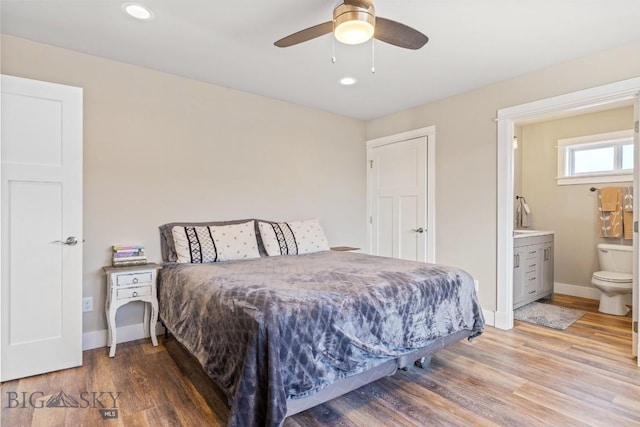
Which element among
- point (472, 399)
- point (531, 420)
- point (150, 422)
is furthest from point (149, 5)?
point (531, 420)

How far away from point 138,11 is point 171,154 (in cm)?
130

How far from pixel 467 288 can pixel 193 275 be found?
2021mm

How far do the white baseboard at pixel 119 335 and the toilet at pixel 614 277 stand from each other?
4620 mm

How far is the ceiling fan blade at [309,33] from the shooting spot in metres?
1.92

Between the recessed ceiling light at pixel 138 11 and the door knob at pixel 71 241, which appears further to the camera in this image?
the door knob at pixel 71 241

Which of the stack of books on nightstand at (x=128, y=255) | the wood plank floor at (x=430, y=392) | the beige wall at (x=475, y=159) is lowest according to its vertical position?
the wood plank floor at (x=430, y=392)

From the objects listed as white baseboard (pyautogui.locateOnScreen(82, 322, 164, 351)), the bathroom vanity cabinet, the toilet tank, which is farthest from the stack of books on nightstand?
the toilet tank

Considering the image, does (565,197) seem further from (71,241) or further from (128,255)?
(71,241)

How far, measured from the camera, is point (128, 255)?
2.89m

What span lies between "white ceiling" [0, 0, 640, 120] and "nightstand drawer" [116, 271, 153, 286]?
1.82m

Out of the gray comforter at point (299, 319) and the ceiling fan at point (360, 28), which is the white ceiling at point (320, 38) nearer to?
the ceiling fan at point (360, 28)

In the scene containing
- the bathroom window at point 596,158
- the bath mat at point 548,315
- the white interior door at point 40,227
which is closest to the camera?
the white interior door at point 40,227

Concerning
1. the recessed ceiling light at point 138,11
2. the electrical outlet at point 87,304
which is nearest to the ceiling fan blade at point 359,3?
the recessed ceiling light at point 138,11

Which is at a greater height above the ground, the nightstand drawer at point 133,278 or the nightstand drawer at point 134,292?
the nightstand drawer at point 133,278
